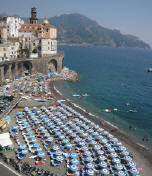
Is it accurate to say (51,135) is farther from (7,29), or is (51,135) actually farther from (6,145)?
(7,29)

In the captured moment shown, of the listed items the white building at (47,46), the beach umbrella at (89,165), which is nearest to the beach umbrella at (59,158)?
the beach umbrella at (89,165)

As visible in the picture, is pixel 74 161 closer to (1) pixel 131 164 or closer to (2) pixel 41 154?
(2) pixel 41 154

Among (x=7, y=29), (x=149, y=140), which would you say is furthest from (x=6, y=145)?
(x=7, y=29)

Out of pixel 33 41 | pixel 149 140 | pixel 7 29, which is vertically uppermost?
pixel 7 29

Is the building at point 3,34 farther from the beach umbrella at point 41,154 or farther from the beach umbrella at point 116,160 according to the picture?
the beach umbrella at point 116,160

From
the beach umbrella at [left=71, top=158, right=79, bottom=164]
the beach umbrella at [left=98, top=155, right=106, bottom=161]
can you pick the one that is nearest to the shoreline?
the beach umbrella at [left=98, top=155, right=106, bottom=161]

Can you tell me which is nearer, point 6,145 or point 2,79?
point 6,145

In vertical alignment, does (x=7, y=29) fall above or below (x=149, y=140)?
above
